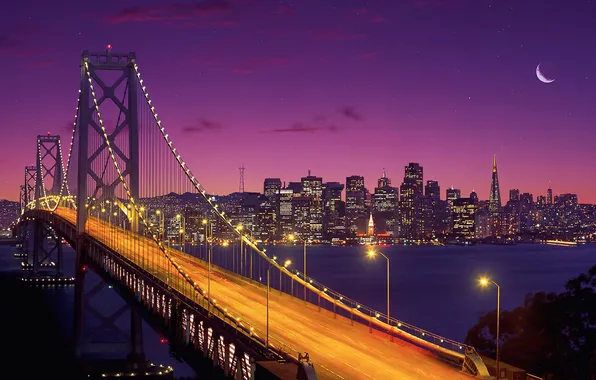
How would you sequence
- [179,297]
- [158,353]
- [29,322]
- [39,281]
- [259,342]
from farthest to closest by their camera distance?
[39,281] < [29,322] < [158,353] < [179,297] < [259,342]

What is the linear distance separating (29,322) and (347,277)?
79.4 metres

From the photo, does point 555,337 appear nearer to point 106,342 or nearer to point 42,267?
point 106,342

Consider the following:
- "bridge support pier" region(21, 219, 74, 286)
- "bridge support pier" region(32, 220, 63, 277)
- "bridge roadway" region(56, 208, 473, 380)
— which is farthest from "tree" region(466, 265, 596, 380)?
"bridge support pier" region(32, 220, 63, 277)

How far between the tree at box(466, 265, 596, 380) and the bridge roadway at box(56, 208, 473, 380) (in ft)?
34.0

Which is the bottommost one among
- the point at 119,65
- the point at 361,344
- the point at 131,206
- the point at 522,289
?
the point at 522,289

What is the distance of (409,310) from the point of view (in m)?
103

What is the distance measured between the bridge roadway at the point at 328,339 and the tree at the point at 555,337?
10.4 metres

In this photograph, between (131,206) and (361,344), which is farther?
(131,206)

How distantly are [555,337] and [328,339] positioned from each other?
16.4m

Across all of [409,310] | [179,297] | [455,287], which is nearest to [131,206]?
[179,297]

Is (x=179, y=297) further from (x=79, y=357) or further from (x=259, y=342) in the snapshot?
(x=79, y=357)

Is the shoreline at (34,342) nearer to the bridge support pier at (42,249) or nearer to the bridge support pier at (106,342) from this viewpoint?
A: the bridge support pier at (106,342)

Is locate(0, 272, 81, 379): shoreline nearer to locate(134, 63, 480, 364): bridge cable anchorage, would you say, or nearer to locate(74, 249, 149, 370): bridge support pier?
locate(74, 249, 149, 370): bridge support pier

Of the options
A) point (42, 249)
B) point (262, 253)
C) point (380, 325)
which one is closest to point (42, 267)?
point (42, 249)
